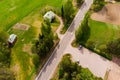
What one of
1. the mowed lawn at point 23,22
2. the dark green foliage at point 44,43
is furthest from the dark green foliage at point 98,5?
the dark green foliage at point 44,43

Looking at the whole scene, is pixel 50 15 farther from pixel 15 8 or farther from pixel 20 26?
pixel 15 8

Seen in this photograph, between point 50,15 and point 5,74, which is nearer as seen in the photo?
point 5,74

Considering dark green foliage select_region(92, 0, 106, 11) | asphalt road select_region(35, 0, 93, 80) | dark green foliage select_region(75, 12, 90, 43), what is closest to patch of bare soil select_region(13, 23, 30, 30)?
asphalt road select_region(35, 0, 93, 80)

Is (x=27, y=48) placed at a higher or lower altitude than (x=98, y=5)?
lower

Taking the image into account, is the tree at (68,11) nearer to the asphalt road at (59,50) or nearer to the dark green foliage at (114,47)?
the asphalt road at (59,50)

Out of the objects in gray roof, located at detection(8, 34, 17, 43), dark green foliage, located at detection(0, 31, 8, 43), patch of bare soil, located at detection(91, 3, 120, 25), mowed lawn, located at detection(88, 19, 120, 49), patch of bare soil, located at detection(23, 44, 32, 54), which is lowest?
mowed lawn, located at detection(88, 19, 120, 49)

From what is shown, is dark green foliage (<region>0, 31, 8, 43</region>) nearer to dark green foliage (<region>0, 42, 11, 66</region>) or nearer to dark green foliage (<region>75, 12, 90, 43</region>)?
dark green foliage (<region>0, 42, 11, 66</region>)

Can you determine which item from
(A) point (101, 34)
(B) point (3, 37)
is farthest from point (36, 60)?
(A) point (101, 34)
